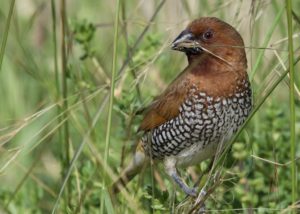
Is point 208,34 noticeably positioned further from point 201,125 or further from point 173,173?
point 173,173

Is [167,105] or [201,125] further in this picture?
[167,105]

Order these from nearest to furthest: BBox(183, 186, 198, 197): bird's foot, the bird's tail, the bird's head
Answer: BBox(183, 186, 198, 197): bird's foot → the bird's head → the bird's tail

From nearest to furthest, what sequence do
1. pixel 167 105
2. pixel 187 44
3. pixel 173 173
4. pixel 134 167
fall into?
1. pixel 187 44
2. pixel 167 105
3. pixel 173 173
4. pixel 134 167

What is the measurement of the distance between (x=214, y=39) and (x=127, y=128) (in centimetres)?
56

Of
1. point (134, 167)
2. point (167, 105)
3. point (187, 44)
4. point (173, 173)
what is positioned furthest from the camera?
point (134, 167)

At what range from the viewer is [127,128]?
14.5ft

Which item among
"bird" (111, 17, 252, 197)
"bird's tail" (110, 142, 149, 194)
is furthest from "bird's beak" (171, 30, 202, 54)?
"bird's tail" (110, 142, 149, 194)

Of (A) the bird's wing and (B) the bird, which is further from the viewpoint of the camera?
(A) the bird's wing

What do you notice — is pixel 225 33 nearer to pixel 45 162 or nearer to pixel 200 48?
pixel 200 48

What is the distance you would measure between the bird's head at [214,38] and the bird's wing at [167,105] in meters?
0.16

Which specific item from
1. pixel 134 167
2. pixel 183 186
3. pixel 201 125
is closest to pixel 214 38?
pixel 201 125

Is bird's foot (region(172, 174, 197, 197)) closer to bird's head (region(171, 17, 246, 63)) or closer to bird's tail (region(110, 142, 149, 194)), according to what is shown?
bird's tail (region(110, 142, 149, 194))

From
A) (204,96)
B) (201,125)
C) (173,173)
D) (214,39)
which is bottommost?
(173,173)

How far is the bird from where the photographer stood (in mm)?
4375
